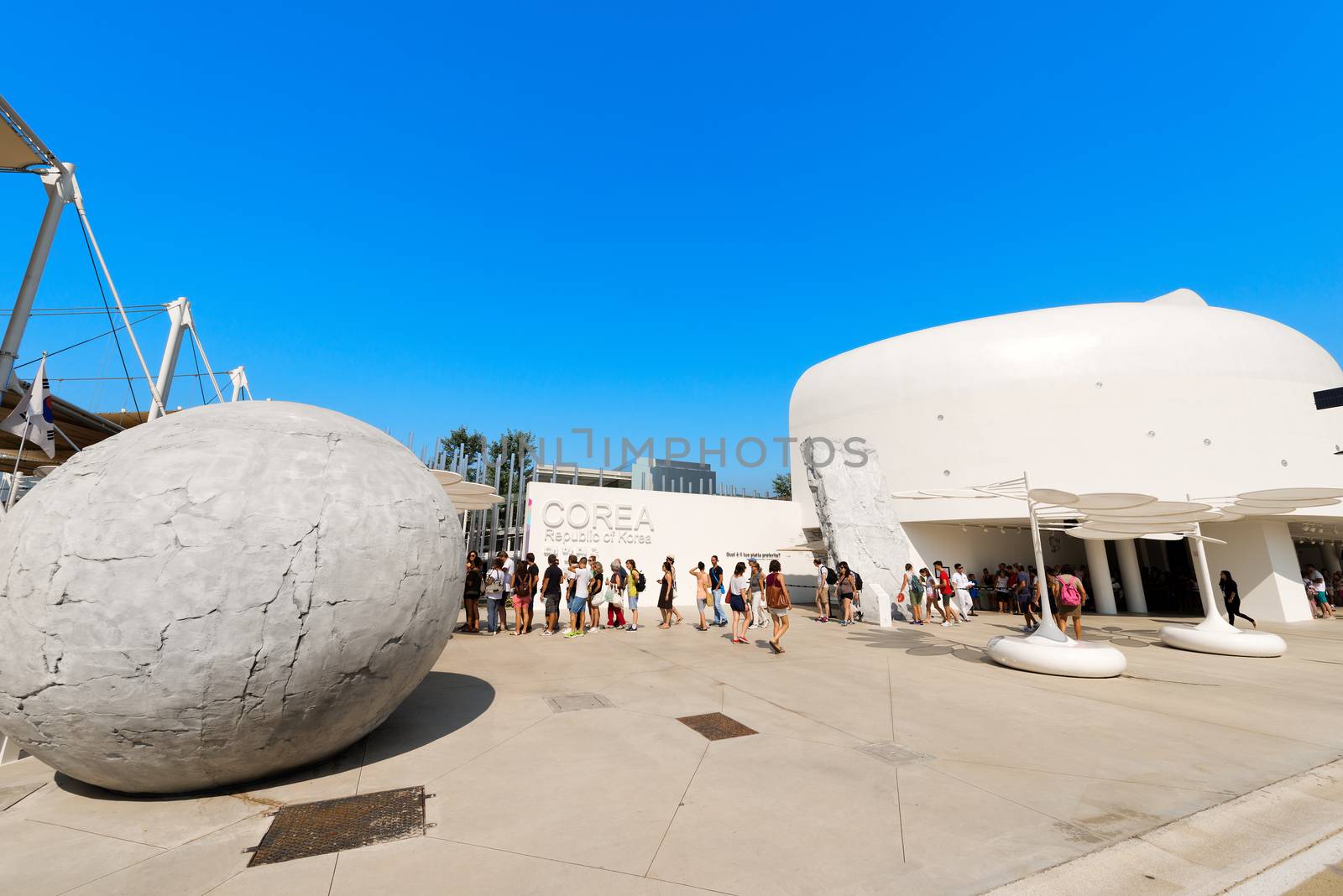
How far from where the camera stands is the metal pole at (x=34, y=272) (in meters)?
10.9

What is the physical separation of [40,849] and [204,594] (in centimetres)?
150

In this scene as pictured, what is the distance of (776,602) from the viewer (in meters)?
10.1

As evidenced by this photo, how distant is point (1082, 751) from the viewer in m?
4.97

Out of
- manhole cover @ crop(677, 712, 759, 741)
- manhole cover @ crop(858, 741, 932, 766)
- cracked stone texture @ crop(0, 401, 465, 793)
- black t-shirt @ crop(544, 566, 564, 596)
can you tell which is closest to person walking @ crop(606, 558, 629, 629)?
black t-shirt @ crop(544, 566, 564, 596)

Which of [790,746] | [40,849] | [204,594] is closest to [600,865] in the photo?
[790,746]

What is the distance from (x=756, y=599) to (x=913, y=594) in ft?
18.0

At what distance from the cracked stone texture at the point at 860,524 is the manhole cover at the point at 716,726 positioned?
12175 mm

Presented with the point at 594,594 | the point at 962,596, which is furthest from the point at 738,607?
the point at 962,596

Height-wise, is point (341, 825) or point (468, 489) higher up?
point (468, 489)

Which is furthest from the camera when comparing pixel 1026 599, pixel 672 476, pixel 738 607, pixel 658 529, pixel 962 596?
pixel 672 476

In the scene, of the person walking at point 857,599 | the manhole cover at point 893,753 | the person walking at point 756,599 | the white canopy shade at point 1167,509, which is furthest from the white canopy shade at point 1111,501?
the person walking at point 857,599

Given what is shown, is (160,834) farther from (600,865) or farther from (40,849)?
(600,865)

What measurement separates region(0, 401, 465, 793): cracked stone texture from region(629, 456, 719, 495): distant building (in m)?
27.2

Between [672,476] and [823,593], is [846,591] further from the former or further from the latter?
[672,476]
